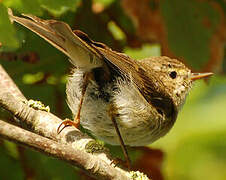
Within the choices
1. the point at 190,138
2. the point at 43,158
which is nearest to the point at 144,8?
the point at 43,158

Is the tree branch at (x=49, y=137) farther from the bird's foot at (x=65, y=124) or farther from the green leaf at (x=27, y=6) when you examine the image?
the green leaf at (x=27, y=6)

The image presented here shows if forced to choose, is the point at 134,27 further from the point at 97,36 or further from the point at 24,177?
the point at 24,177

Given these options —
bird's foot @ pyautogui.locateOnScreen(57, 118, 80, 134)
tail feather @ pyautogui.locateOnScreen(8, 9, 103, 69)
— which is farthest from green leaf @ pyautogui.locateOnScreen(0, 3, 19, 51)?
bird's foot @ pyautogui.locateOnScreen(57, 118, 80, 134)

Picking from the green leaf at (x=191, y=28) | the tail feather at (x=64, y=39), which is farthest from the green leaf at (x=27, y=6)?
the green leaf at (x=191, y=28)

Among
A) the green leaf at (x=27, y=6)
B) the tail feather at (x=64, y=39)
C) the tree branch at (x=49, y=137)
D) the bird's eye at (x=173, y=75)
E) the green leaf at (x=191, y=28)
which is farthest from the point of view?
the bird's eye at (x=173, y=75)

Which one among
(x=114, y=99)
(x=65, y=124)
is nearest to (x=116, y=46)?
(x=114, y=99)

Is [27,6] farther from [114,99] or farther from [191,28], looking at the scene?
[191,28]
